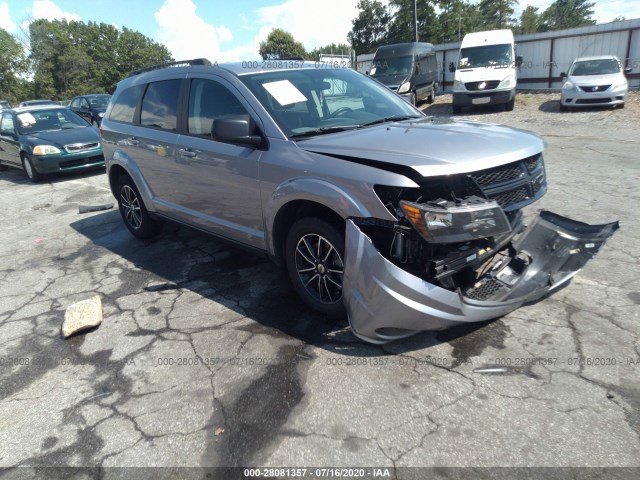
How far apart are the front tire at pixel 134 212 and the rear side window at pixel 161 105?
0.94 metres

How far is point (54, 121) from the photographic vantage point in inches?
442

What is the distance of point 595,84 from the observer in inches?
534

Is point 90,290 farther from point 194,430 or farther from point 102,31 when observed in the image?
point 102,31

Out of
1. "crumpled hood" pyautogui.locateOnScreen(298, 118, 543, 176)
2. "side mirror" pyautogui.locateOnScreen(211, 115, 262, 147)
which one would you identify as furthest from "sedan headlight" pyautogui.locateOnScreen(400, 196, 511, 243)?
"side mirror" pyautogui.locateOnScreen(211, 115, 262, 147)

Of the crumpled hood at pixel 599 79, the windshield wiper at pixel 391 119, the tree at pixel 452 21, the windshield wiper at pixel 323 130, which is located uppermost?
the tree at pixel 452 21

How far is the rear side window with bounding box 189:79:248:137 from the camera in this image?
3.86m

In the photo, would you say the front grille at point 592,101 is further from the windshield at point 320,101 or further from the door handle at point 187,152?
the door handle at point 187,152

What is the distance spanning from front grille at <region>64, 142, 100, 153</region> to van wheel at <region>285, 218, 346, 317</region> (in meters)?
8.78

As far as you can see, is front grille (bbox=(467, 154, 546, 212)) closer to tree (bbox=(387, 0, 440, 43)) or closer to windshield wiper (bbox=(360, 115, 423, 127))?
windshield wiper (bbox=(360, 115, 423, 127))

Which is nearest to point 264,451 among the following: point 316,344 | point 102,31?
point 316,344

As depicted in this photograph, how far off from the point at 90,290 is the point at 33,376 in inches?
56.9

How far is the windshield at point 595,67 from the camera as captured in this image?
546 inches

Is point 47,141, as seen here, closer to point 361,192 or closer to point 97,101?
point 97,101

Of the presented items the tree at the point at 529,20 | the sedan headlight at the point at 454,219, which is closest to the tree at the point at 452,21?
the tree at the point at 529,20
